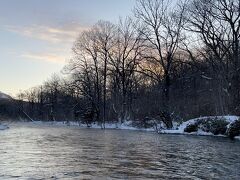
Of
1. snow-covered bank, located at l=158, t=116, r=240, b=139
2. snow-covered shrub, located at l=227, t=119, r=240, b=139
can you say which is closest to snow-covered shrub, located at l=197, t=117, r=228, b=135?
snow-covered bank, located at l=158, t=116, r=240, b=139

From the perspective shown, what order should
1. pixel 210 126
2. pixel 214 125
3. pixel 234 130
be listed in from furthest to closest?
pixel 210 126 → pixel 214 125 → pixel 234 130

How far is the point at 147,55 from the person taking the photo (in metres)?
53.7

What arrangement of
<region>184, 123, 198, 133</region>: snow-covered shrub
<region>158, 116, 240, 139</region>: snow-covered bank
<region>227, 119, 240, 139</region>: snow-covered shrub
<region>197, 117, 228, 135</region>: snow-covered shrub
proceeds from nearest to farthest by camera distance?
<region>227, 119, 240, 139</region>: snow-covered shrub, <region>158, 116, 240, 139</region>: snow-covered bank, <region>197, 117, 228, 135</region>: snow-covered shrub, <region>184, 123, 198, 133</region>: snow-covered shrub

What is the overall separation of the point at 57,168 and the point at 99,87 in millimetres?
59966

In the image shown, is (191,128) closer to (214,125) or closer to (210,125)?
(210,125)

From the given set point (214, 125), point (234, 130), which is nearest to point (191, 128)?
Answer: point (214, 125)

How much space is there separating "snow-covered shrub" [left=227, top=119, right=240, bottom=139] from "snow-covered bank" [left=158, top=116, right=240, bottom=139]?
24 cm

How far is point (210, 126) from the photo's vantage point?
34219mm

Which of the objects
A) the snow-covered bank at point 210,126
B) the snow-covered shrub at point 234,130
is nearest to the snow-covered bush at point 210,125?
the snow-covered bank at point 210,126

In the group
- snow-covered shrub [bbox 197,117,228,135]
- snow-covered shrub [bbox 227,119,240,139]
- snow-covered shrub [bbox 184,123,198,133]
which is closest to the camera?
snow-covered shrub [bbox 227,119,240,139]

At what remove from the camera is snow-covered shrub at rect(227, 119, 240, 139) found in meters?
29.9

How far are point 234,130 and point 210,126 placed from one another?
420 cm

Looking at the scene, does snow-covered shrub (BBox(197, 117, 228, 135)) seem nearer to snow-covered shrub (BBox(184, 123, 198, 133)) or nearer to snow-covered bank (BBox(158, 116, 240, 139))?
snow-covered bank (BBox(158, 116, 240, 139))

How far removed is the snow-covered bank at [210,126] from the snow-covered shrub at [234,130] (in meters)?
0.24
